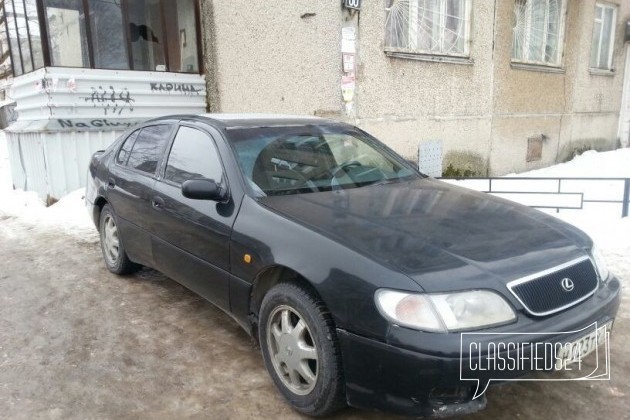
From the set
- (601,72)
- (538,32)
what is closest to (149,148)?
(538,32)

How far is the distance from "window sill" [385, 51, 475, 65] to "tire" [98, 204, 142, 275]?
5.19 meters

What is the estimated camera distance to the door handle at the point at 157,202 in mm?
3547

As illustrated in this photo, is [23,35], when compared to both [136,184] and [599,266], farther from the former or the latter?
[599,266]

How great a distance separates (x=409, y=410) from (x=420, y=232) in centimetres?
82

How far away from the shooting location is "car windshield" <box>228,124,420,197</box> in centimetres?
313

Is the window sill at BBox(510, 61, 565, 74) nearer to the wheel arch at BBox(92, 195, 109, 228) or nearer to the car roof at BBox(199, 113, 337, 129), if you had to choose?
the car roof at BBox(199, 113, 337, 129)

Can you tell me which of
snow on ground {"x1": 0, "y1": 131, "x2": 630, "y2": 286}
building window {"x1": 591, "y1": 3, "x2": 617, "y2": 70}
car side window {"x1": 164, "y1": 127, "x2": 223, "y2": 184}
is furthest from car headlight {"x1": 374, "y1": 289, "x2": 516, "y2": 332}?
building window {"x1": 591, "y1": 3, "x2": 617, "y2": 70}

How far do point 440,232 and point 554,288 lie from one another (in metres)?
0.57

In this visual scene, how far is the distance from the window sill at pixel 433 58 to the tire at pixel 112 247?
519 cm

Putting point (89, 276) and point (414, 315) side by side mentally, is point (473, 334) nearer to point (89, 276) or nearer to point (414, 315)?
point (414, 315)

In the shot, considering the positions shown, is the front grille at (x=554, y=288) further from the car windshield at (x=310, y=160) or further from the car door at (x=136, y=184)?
the car door at (x=136, y=184)

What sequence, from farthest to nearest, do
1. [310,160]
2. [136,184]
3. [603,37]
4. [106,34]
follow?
[603,37]
[106,34]
[136,184]
[310,160]

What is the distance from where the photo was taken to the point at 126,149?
4367mm

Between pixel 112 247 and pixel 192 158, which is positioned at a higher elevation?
pixel 192 158
